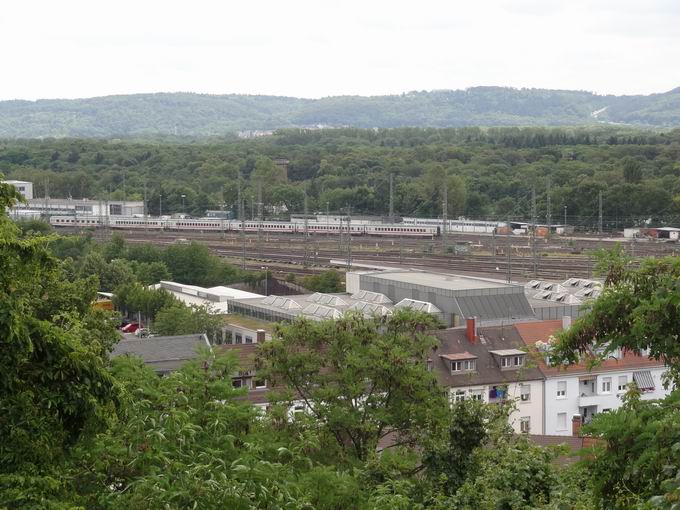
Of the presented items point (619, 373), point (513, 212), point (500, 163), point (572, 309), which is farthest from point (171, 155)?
point (619, 373)

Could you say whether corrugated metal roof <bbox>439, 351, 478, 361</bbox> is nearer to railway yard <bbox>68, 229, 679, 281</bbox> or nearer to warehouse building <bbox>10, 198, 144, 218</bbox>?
railway yard <bbox>68, 229, 679, 281</bbox>

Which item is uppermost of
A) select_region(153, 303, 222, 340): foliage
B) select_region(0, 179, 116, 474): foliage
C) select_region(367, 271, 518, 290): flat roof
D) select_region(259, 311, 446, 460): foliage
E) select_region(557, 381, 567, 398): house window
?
select_region(0, 179, 116, 474): foliage

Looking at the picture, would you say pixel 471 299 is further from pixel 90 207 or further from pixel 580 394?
pixel 90 207

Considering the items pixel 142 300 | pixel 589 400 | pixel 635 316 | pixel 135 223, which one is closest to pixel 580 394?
pixel 589 400

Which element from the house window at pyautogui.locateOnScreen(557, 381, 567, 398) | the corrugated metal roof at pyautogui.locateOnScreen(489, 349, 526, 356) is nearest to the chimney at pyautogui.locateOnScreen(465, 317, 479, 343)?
the corrugated metal roof at pyautogui.locateOnScreen(489, 349, 526, 356)

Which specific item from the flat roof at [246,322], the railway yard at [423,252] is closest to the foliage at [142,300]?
the flat roof at [246,322]

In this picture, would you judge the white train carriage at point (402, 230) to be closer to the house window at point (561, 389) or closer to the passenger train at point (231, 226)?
the passenger train at point (231, 226)

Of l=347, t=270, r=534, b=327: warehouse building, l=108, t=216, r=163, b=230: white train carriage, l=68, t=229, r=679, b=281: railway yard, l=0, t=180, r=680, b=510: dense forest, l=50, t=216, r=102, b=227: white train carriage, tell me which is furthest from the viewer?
l=108, t=216, r=163, b=230: white train carriage

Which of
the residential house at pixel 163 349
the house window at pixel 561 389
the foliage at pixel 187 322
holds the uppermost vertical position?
the residential house at pixel 163 349
